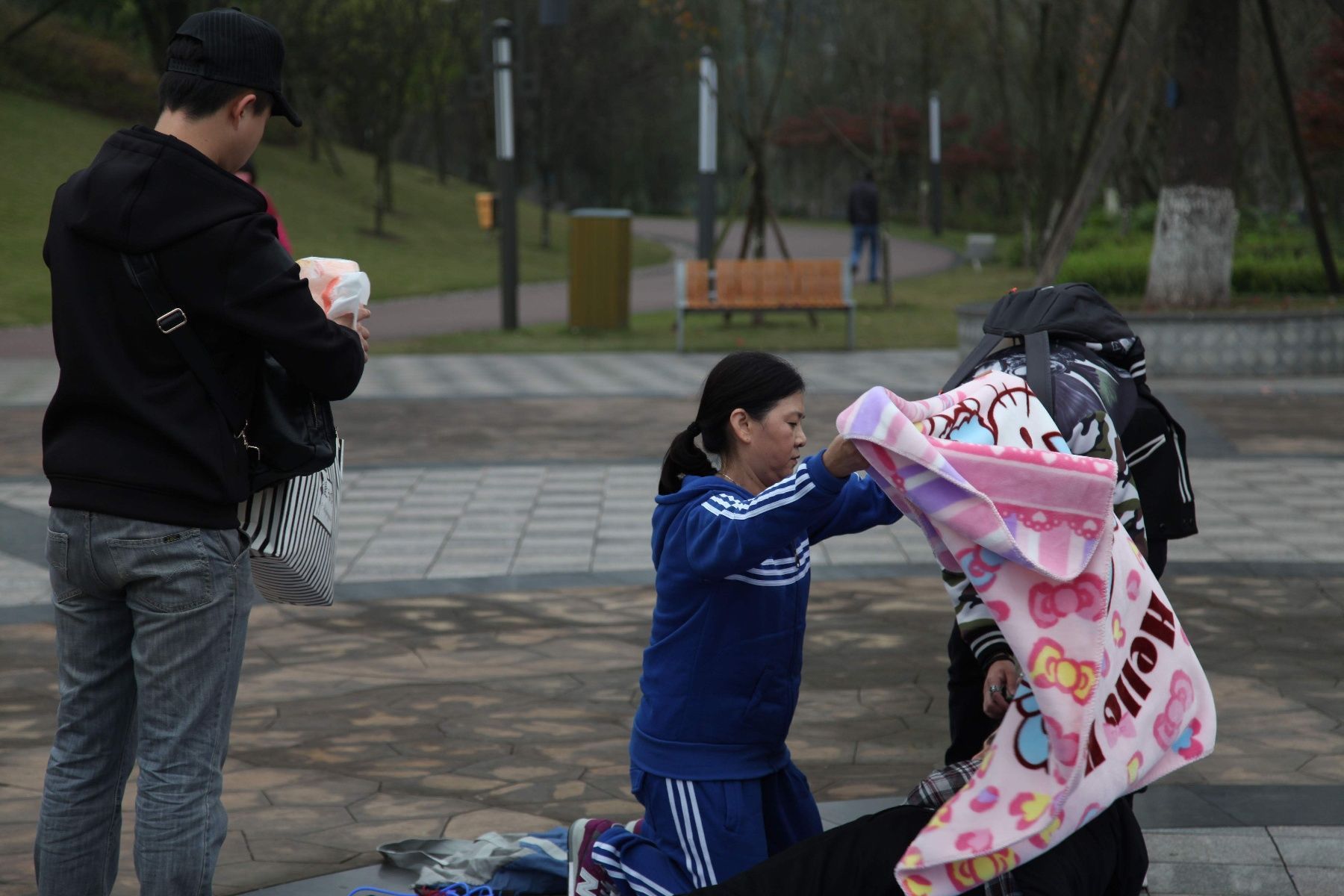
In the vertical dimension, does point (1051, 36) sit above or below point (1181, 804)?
above

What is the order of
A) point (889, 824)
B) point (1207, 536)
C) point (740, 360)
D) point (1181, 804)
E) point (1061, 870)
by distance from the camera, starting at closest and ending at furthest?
point (1061, 870), point (889, 824), point (740, 360), point (1181, 804), point (1207, 536)

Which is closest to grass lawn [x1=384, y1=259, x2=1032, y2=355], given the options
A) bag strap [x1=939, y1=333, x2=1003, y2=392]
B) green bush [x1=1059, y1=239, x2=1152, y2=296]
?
green bush [x1=1059, y1=239, x2=1152, y2=296]

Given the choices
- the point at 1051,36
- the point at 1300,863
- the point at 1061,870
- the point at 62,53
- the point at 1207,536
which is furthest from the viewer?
the point at 62,53

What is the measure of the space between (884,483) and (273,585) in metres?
1.33

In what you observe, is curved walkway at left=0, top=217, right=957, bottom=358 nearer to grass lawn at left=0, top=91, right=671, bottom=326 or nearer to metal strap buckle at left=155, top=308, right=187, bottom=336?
grass lawn at left=0, top=91, right=671, bottom=326

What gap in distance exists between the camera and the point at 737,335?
1781 centimetres

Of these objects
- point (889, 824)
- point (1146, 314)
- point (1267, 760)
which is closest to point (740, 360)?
point (889, 824)

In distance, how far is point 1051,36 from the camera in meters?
28.0

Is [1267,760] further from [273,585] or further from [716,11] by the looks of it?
[716,11]

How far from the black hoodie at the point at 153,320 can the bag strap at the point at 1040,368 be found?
1.38 m

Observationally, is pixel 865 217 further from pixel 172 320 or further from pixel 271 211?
pixel 172 320

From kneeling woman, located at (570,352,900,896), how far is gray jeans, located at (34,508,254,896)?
0.82 metres

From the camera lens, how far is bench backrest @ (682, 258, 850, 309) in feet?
55.0

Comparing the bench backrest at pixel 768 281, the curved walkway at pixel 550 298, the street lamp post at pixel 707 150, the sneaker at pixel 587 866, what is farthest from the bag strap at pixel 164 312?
the street lamp post at pixel 707 150
